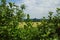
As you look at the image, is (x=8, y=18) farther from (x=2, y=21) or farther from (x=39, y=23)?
(x=39, y=23)

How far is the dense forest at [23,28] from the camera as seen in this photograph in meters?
4.88

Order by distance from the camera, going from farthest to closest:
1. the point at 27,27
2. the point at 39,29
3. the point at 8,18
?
the point at 8,18, the point at 27,27, the point at 39,29

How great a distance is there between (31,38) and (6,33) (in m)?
0.78

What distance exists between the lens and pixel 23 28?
5391 millimetres

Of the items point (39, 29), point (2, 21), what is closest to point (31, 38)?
point (39, 29)

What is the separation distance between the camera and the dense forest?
16.0ft

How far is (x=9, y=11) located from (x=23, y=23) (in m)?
0.48

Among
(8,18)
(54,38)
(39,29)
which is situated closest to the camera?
(54,38)

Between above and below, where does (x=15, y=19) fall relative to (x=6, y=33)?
above

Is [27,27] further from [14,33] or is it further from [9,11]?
[9,11]

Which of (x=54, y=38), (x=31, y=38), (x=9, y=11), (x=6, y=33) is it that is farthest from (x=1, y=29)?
(x=54, y=38)

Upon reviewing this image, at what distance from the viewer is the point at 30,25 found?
5.32m

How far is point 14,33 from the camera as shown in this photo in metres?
5.39

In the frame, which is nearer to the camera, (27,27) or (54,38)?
(54,38)
